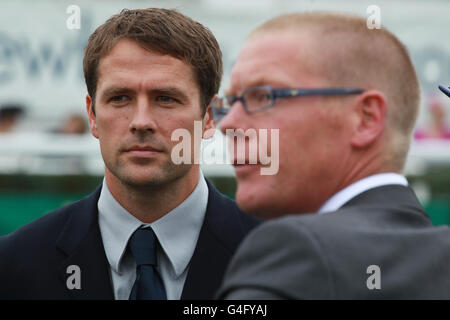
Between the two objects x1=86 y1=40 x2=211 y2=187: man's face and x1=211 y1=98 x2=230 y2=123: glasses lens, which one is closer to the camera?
x1=211 y1=98 x2=230 y2=123: glasses lens

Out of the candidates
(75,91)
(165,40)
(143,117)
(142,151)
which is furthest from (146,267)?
(75,91)

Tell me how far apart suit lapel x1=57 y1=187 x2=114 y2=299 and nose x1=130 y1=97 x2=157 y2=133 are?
0.41 m

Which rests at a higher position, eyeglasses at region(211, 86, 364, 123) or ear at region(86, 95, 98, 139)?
ear at region(86, 95, 98, 139)

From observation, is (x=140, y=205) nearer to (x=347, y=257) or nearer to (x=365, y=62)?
(x=365, y=62)

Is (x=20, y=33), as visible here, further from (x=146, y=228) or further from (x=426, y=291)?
(x=426, y=291)

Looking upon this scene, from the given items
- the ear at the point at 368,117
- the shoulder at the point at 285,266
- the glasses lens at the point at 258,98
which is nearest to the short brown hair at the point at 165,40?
the glasses lens at the point at 258,98

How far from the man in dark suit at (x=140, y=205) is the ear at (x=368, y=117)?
3.19 feet

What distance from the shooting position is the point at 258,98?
6.47 ft

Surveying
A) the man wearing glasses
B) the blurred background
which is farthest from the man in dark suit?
the blurred background

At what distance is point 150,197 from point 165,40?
2.22ft

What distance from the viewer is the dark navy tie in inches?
99.7

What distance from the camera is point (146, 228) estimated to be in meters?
2.78

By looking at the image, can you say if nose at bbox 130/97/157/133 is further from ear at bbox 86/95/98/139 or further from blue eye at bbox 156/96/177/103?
ear at bbox 86/95/98/139
